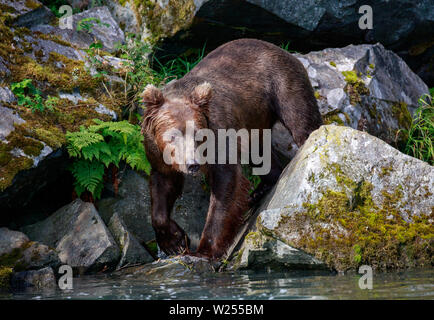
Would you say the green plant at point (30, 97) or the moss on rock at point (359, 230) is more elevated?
the green plant at point (30, 97)

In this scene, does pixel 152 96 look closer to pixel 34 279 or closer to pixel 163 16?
pixel 34 279

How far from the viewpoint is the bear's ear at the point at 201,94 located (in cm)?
674

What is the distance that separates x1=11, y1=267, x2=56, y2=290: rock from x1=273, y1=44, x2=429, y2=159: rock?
4165mm

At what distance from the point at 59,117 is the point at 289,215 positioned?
11.3 ft

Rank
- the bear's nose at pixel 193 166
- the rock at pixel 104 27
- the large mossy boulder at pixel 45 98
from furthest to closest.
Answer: the rock at pixel 104 27 → the large mossy boulder at pixel 45 98 → the bear's nose at pixel 193 166

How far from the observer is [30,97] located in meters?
7.69

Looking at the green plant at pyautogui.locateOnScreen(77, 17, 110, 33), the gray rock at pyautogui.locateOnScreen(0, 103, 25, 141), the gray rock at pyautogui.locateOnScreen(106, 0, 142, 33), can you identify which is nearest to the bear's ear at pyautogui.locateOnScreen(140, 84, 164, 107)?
the gray rock at pyautogui.locateOnScreen(0, 103, 25, 141)

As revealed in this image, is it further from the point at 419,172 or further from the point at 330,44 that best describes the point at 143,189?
the point at 330,44

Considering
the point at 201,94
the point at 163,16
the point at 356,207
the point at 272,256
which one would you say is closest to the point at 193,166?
the point at 201,94

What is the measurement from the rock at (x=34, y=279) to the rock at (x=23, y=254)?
17 cm

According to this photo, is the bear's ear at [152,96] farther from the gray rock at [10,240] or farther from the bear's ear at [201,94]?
the gray rock at [10,240]

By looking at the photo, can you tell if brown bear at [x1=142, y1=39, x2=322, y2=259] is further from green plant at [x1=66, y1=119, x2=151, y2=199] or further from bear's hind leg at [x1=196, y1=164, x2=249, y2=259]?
green plant at [x1=66, y1=119, x2=151, y2=199]

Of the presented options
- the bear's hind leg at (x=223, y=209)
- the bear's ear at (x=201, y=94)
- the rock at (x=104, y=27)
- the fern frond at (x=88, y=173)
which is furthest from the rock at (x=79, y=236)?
the rock at (x=104, y=27)

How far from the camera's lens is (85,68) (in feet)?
27.6
